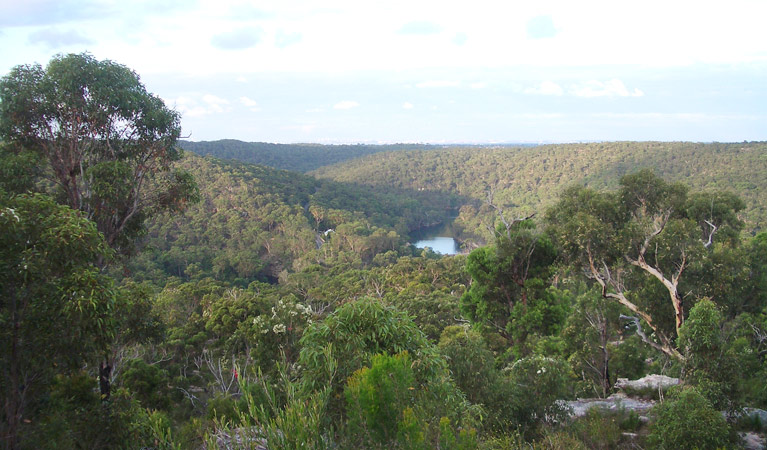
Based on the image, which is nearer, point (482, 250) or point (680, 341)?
point (680, 341)

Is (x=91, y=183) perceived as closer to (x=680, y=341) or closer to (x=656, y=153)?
(x=680, y=341)

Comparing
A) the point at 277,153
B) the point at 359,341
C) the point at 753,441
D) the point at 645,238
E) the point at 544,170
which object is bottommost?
the point at 753,441

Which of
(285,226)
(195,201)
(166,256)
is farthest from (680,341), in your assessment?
(285,226)

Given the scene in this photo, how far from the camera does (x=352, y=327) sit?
4102mm

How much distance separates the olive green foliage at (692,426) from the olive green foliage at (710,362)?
639 mm

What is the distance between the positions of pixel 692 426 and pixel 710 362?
4.29 ft

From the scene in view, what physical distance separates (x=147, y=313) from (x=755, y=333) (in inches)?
448

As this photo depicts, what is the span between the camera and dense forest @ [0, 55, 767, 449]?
3.33m

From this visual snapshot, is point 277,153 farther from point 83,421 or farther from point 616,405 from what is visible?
point 83,421

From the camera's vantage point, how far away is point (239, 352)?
14.3 metres

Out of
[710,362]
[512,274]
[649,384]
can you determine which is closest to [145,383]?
[512,274]

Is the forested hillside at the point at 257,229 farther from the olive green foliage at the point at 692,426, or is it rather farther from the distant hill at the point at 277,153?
the distant hill at the point at 277,153

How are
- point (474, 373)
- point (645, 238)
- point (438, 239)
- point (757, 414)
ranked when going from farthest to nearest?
point (438, 239)
point (645, 238)
point (757, 414)
point (474, 373)

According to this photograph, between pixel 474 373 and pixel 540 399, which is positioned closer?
pixel 474 373
